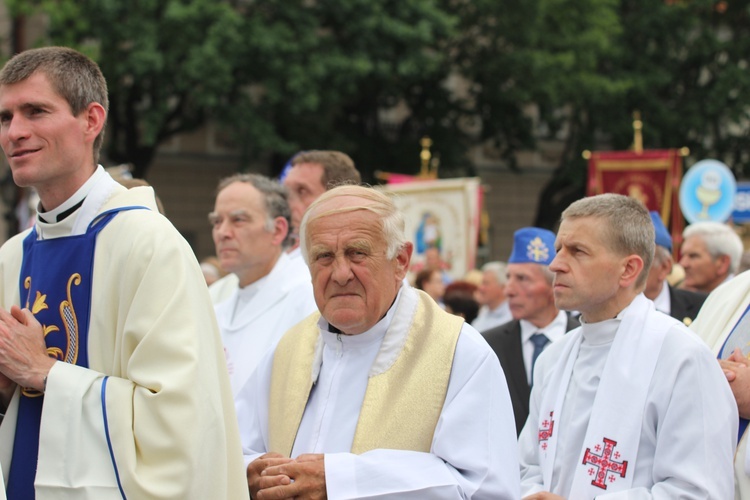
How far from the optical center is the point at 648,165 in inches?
505

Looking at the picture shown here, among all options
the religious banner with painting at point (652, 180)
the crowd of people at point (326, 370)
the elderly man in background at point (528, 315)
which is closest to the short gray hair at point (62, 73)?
the crowd of people at point (326, 370)

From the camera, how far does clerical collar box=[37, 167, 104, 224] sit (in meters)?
2.79

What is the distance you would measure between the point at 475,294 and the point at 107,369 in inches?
262

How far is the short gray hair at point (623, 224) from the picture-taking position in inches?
145

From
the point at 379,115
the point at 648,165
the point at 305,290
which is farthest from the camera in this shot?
the point at 379,115

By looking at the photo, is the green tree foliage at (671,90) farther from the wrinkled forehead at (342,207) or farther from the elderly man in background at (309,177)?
the wrinkled forehead at (342,207)

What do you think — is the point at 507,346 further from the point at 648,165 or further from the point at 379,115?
the point at 379,115

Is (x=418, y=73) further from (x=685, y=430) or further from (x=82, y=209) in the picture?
(x=82, y=209)

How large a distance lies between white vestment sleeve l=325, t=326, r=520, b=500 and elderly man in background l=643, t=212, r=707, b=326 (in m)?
2.97

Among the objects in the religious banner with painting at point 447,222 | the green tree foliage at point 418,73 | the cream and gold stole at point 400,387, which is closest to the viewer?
the cream and gold stole at point 400,387

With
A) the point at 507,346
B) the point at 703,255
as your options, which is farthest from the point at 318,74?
the point at 507,346

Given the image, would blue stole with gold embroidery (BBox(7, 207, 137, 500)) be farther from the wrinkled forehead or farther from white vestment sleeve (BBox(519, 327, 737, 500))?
white vestment sleeve (BBox(519, 327, 737, 500))

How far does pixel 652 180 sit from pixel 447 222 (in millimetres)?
2606

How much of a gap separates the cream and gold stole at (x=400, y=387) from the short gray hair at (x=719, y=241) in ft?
13.6
